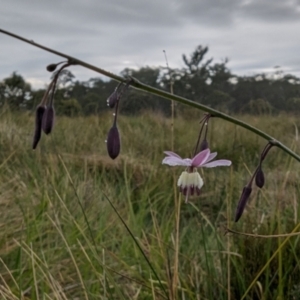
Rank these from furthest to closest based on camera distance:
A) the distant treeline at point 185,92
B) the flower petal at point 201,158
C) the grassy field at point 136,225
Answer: the distant treeline at point 185,92 < the grassy field at point 136,225 < the flower petal at point 201,158

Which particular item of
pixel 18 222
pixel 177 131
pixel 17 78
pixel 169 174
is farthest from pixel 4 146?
pixel 17 78

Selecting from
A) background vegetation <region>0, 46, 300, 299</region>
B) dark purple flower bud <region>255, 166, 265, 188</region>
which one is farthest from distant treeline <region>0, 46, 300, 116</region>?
dark purple flower bud <region>255, 166, 265, 188</region>

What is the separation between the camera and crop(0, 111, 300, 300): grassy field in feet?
4.58

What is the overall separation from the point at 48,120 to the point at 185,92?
8201mm

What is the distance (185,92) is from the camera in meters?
8.70

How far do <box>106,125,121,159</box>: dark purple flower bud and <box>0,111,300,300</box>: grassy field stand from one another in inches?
15.6

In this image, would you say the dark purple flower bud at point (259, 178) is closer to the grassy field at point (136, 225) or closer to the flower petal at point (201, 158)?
the flower petal at point (201, 158)

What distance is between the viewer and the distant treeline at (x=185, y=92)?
638 centimetres

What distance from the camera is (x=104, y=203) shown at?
2.50 meters

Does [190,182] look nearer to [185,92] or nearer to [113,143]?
[113,143]

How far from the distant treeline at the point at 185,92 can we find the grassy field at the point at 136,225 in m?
0.68

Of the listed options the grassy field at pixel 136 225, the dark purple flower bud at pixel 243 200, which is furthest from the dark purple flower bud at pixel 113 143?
the grassy field at pixel 136 225

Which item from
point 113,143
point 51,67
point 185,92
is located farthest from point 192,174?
point 185,92

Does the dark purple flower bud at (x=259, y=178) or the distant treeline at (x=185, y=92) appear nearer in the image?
the dark purple flower bud at (x=259, y=178)
